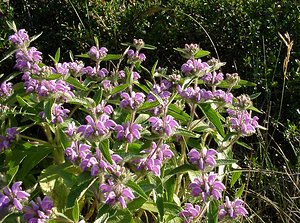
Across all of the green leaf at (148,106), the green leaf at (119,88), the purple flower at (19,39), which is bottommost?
the green leaf at (119,88)

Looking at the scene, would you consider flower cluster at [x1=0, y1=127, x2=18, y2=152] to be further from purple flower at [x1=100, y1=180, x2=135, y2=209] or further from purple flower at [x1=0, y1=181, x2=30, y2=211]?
purple flower at [x1=100, y1=180, x2=135, y2=209]

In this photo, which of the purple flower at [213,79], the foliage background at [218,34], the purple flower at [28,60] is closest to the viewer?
the purple flower at [28,60]

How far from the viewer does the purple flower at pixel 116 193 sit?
1809 mm

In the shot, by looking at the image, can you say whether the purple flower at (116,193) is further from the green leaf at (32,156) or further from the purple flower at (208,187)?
the green leaf at (32,156)

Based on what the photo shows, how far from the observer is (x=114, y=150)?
6.70 feet

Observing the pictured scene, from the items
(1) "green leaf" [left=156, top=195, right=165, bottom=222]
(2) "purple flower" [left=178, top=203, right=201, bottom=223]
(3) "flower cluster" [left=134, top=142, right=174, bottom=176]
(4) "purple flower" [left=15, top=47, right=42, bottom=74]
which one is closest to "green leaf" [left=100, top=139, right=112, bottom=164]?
(3) "flower cluster" [left=134, top=142, right=174, bottom=176]

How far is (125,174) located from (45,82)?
1.60 ft

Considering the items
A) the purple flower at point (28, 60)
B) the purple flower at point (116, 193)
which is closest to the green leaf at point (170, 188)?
the purple flower at point (116, 193)

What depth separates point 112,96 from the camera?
2.46 meters

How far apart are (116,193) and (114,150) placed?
25 centimetres

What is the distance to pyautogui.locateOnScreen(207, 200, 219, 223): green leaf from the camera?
1942 millimetres

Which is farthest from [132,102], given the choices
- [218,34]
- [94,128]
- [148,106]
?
[218,34]

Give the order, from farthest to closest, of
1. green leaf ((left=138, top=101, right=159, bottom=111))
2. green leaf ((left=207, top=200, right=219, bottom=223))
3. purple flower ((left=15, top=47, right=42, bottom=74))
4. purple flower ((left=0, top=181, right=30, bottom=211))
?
1. purple flower ((left=15, top=47, right=42, bottom=74))
2. green leaf ((left=138, top=101, right=159, bottom=111))
3. green leaf ((left=207, top=200, right=219, bottom=223))
4. purple flower ((left=0, top=181, right=30, bottom=211))

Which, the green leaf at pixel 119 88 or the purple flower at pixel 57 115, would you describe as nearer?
the purple flower at pixel 57 115
